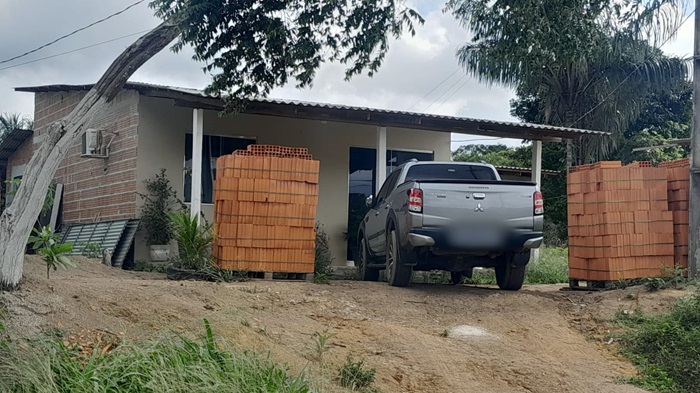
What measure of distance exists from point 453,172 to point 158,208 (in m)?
5.42

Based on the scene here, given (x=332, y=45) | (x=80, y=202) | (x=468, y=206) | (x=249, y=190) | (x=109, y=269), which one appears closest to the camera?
(x=332, y=45)

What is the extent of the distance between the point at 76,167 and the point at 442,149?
309 inches

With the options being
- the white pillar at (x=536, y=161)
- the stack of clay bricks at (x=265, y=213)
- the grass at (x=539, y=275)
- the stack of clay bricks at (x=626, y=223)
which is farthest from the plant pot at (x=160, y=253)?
the white pillar at (x=536, y=161)

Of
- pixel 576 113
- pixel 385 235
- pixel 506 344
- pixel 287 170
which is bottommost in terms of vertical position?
pixel 506 344

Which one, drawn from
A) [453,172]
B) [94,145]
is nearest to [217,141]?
[94,145]

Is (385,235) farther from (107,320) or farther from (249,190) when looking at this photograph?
(107,320)

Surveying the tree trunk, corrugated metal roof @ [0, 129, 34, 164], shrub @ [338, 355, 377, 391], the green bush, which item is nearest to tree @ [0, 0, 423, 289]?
the tree trunk

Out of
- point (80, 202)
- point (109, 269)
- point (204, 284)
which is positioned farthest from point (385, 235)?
point (80, 202)

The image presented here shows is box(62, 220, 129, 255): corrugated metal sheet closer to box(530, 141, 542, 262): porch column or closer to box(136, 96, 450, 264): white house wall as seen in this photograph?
box(136, 96, 450, 264): white house wall

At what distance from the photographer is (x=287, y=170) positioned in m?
9.88

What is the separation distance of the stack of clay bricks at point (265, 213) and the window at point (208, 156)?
11.2 ft

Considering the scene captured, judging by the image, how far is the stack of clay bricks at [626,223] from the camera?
9.78 meters

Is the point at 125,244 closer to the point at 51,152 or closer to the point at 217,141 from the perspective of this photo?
the point at 217,141

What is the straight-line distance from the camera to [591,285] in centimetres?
1023
